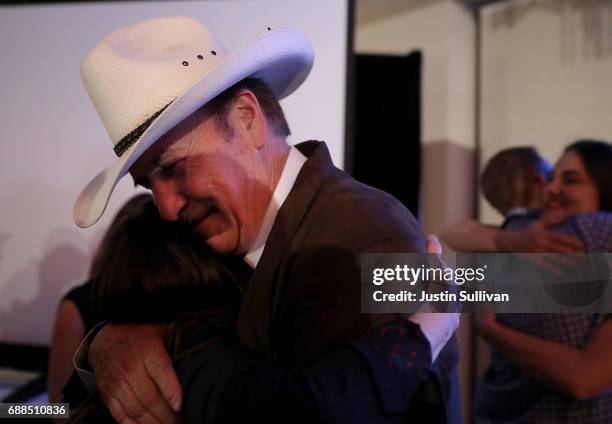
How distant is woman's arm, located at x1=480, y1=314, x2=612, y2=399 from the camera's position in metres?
0.91

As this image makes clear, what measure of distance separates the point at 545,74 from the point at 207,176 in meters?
1.15

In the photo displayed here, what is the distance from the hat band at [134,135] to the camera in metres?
0.78

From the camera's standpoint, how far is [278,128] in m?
0.86

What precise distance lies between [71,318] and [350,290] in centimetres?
77

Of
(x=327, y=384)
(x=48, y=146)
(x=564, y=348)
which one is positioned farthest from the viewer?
(x=48, y=146)

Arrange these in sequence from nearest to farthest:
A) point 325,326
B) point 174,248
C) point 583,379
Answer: point 325,326
point 174,248
point 583,379

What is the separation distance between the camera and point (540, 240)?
1021mm

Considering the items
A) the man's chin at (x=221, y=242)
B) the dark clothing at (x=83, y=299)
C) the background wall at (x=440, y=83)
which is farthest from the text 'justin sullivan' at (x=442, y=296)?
the dark clothing at (x=83, y=299)

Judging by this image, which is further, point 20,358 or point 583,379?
point 20,358

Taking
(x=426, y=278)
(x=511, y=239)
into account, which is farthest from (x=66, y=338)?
(x=511, y=239)

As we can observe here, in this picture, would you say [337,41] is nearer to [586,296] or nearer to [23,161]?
[586,296]

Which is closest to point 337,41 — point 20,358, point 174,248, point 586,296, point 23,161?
point 174,248

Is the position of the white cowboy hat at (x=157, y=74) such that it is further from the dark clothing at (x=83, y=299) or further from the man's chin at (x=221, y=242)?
the dark clothing at (x=83, y=299)

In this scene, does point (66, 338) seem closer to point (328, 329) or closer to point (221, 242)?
point (221, 242)
